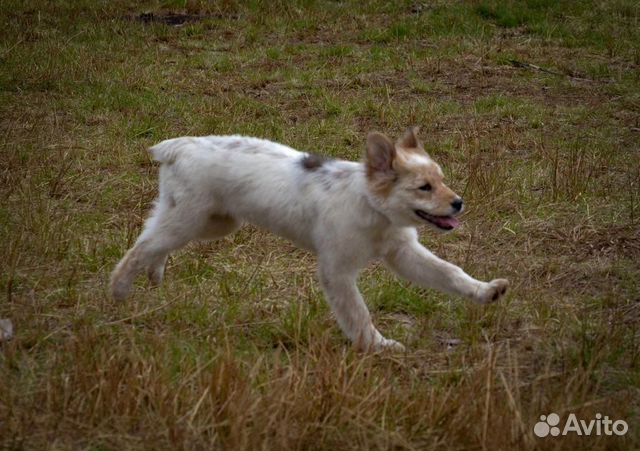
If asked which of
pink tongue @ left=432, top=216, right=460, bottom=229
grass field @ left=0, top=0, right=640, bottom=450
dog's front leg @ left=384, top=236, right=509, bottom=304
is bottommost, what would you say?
grass field @ left=0, top=0, right=640, bottom=450

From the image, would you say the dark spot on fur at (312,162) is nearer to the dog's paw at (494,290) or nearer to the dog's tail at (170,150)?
the dog's tail at (170,150)

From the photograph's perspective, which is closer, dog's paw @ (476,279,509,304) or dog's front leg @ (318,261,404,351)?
dog's paw @ (476,279,509,304)

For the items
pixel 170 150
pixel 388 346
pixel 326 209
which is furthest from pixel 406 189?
pixel 170 150

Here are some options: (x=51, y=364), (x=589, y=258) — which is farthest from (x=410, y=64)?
(x=51, y=364)

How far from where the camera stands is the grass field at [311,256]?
4.02 meters

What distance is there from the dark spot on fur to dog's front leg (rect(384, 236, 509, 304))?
65cm

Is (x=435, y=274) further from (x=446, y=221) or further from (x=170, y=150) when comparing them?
(x=170, y=150)

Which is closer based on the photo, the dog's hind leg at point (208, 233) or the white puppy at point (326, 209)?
the white puppy at point (326, 209)

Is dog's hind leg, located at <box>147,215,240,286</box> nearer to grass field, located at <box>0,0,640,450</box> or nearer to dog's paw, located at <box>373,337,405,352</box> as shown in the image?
grass field, located at <box>0,0,640,450</box>

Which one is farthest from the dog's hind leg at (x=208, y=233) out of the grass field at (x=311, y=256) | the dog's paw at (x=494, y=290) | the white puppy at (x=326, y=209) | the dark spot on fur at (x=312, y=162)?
the dog's paw at (x=494, y=290)

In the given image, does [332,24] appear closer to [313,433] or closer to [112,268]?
[112,268]

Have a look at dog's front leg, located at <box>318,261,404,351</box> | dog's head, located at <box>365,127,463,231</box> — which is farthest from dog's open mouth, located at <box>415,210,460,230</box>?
dog's front leg, located at <box>318,261,404,351</box>

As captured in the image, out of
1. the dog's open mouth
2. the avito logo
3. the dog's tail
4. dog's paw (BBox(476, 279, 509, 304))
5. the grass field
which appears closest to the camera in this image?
the avito logo

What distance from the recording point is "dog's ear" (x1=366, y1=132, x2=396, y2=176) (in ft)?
16.1
